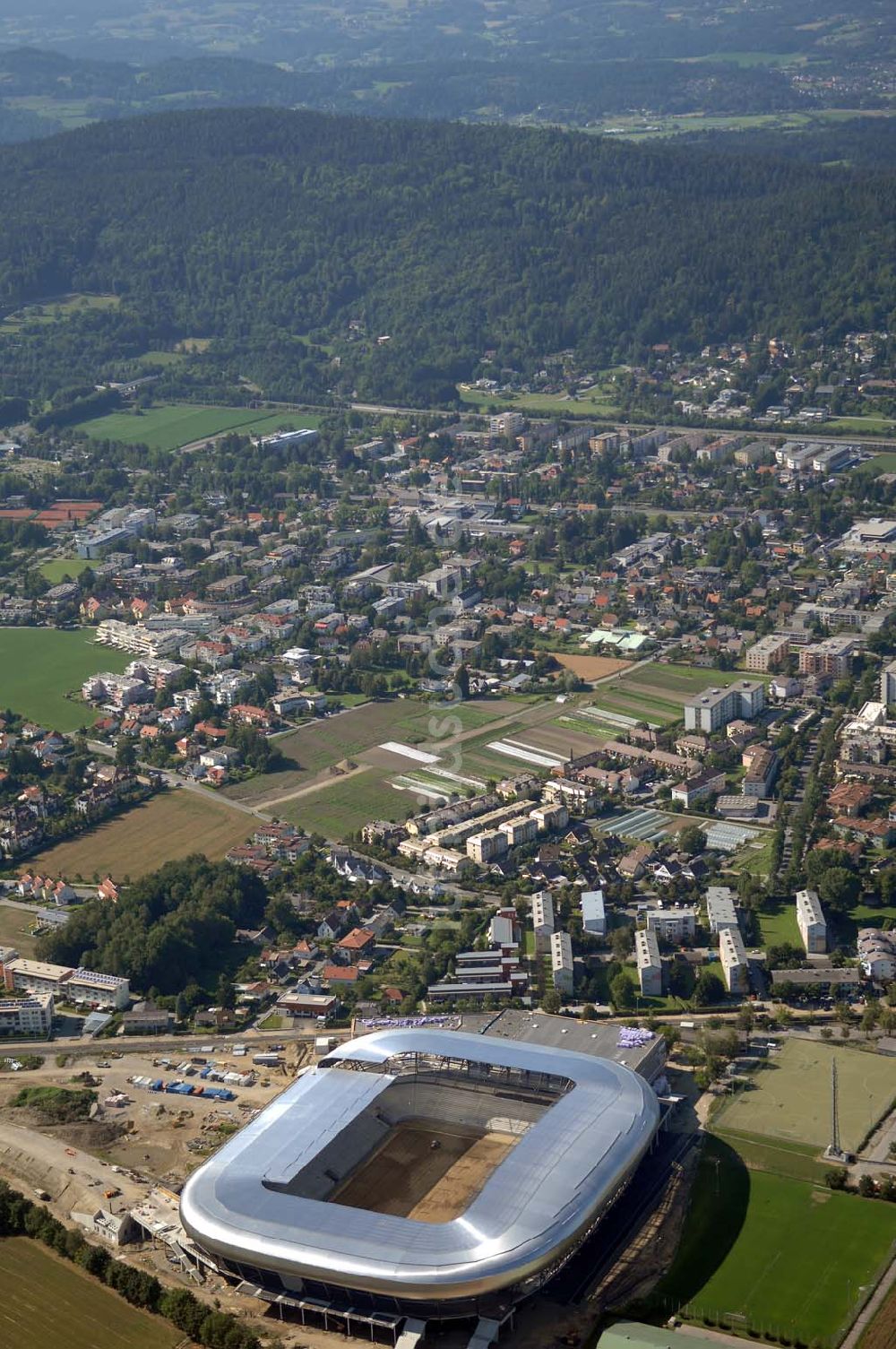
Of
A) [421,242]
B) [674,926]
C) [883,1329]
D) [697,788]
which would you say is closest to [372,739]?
[697,788]

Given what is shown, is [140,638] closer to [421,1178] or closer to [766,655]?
[766,655]

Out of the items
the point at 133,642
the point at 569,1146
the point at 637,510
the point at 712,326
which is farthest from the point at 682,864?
the point at 712,326

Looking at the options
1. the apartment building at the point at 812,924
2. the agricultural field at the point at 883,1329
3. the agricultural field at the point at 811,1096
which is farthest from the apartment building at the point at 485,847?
the agricultural field at the point at 883,1329

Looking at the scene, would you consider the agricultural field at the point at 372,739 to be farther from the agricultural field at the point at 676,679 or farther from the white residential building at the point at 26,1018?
the white residential building at the point at 26,1018

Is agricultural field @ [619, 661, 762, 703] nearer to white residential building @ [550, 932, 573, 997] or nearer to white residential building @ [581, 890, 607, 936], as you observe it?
white residential building @ [581, 890, 607, 936]

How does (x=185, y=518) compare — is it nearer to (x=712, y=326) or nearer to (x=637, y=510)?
(x=637, y=510)

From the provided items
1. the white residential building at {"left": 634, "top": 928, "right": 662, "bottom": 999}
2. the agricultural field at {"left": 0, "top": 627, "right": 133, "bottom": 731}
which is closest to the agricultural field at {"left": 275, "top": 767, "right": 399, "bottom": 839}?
the agricultural field at {"left": 0, "top": 627, "right": 133, "bottom": 731}
